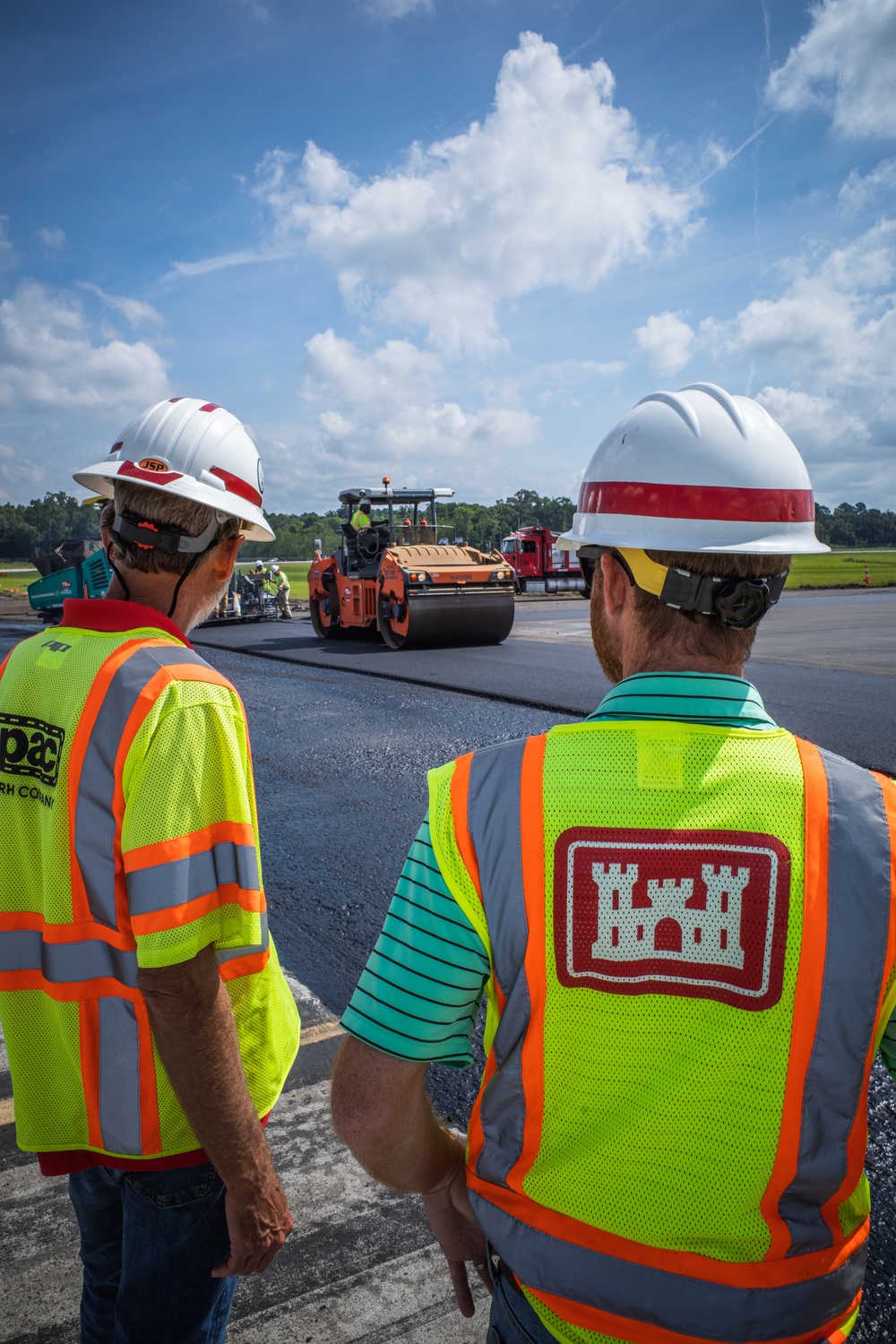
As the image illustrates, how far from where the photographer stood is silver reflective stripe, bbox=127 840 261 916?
1.44 metres

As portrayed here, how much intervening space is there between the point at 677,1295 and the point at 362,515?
15625mm

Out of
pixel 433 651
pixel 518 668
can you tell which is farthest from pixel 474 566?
pixel 518 668

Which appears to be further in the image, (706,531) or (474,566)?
(474,566)

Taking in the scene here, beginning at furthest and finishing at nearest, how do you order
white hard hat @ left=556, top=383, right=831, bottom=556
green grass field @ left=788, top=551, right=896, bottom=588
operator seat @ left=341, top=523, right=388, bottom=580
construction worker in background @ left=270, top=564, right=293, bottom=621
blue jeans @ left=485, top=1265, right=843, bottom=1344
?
1. green grass field @ left=788, top=551, right=896, bottom=588
2. construction worker in background @ left=270, top=564, right=293, bottom=621
3. operator seat @ left=341, top=523, right=388, bottom=580
4. white hard hat @ left=556, top=383, right=831, bottom=556
5. blue jeans @ left=485, top=1265, right=843, bottom=1344

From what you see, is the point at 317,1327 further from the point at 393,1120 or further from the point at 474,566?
the point at 474,566

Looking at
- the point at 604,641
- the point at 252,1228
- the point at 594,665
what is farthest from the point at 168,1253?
the point at 594,665

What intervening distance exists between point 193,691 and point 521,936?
68cm

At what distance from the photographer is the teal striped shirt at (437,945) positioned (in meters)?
1.18

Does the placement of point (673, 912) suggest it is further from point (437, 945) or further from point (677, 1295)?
point (677, 1295)

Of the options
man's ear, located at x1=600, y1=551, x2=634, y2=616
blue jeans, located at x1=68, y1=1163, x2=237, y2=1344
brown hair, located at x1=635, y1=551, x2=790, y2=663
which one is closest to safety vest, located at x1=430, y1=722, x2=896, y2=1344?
brown hair, located at x1=635, y1=551, x2=790, y2=663

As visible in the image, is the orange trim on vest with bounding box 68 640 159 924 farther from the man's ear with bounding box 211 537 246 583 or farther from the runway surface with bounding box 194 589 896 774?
the runway surface with bounding box 194 589 896 774

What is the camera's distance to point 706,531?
1.40 metres

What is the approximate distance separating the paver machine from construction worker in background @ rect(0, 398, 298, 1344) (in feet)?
42.1

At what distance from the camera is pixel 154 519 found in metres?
1.85
